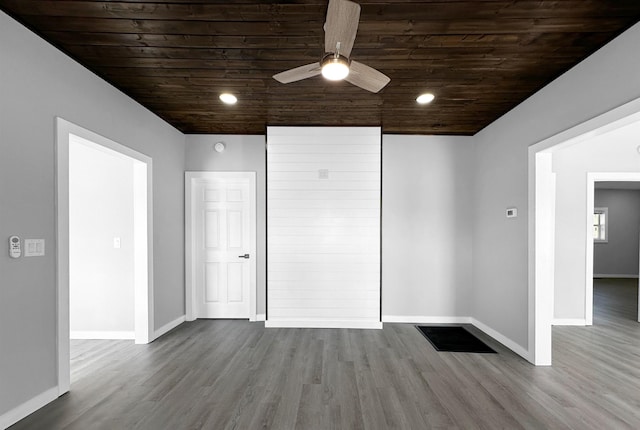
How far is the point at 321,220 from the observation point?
464 centimetres

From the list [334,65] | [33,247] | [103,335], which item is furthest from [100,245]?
[334,65]

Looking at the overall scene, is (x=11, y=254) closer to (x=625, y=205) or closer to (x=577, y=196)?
(x=577, y=196)

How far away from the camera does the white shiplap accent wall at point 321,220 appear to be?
461cm

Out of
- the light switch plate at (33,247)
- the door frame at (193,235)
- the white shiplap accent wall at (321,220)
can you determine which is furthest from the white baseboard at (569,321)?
the light switch plate at (33,247)

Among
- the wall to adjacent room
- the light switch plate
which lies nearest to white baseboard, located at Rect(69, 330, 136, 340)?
the wall to adjacent room

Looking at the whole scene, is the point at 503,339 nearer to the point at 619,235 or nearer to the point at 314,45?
the point at 314,45

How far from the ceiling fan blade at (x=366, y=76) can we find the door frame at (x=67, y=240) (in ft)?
7.62

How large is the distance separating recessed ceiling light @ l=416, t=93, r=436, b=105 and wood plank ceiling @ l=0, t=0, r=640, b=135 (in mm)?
67

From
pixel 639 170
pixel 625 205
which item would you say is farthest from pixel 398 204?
pixel 625 205

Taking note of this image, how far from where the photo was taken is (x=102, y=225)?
402 centimetres

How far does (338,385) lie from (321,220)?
7.39ft

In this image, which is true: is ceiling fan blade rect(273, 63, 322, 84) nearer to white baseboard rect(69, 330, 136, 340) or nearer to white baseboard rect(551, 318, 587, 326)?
white baseboard rect(69, 330, 136, 340)

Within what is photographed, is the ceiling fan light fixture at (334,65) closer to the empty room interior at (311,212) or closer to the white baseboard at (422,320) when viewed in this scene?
the empty room interior at (311,212)

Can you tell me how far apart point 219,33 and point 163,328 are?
3610 millimetres
